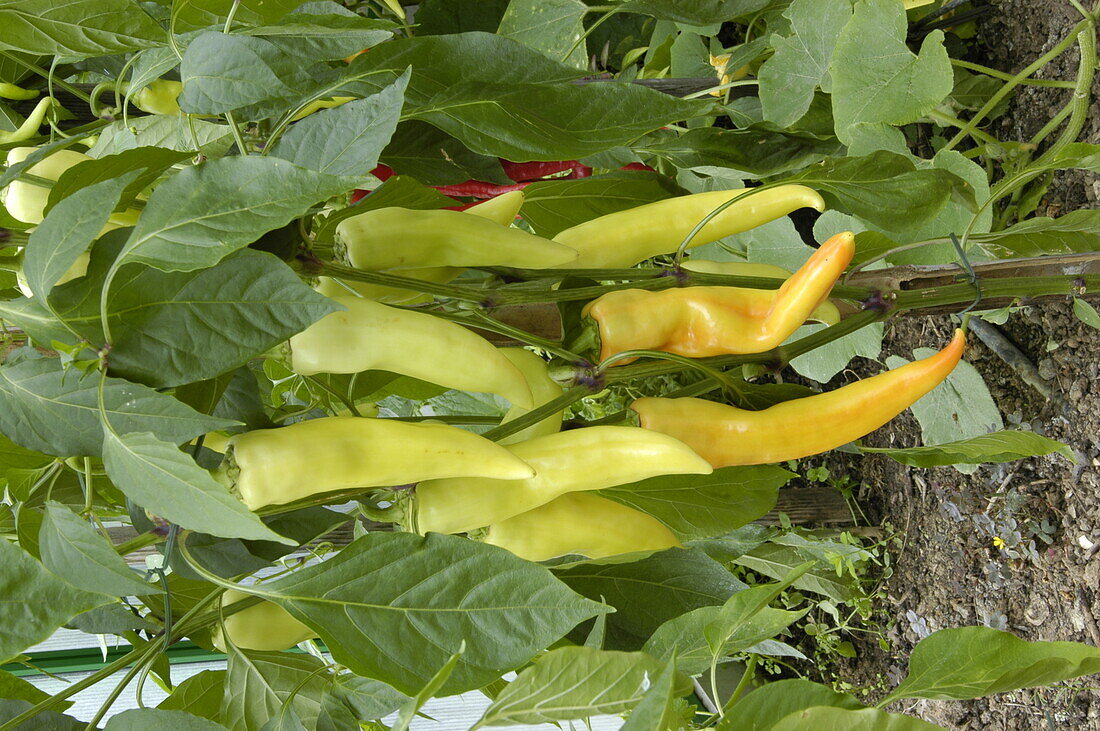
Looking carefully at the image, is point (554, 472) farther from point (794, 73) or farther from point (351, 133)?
point (794, 73)

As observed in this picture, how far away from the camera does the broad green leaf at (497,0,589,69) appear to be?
3.98 ft

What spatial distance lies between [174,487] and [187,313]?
0.10m

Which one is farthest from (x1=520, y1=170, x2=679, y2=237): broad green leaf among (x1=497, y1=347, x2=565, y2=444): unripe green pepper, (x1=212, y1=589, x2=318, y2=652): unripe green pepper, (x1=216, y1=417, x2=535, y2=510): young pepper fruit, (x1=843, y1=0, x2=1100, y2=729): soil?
(x1=843, y1=0, x2=1100, y2=729): soil

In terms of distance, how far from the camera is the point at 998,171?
1.47 meters

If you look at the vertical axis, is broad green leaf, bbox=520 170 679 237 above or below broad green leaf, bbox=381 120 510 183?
below

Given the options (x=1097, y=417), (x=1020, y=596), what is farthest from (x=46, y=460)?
(x=1020, y=596)

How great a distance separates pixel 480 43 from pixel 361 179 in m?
0.23

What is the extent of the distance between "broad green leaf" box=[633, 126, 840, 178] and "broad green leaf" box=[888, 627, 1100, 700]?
0.49m

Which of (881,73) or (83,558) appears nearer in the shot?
(83,558)

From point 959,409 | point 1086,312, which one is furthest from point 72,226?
point 959,409

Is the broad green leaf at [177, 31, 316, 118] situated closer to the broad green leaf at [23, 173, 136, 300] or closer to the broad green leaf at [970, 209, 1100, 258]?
the broad green leaf at [23, 173, 136, 300]

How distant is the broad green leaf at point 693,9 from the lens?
94 cm

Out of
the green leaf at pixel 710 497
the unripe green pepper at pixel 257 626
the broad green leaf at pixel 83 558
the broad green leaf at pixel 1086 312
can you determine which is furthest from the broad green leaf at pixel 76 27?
the broad green leaf at pixel 1086 312

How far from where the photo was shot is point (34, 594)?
51 cm
